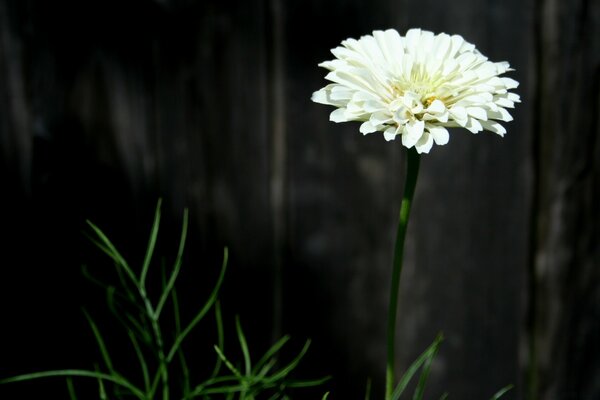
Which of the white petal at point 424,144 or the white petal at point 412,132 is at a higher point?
the white petal at point 412,132

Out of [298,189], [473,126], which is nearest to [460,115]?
[473,126]

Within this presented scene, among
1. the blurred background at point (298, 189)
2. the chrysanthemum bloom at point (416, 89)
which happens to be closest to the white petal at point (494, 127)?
the chrysanthemum bloom at point (416, 89)

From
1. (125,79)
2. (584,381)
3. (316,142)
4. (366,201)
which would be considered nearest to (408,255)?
(366,201)

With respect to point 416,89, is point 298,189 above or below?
below

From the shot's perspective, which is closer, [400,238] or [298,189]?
[400,238]

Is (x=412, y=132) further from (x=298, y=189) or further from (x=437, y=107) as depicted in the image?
(x=298, y=189)

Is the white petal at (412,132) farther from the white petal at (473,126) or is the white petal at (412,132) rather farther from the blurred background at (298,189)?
the blurred background at (298,189)
